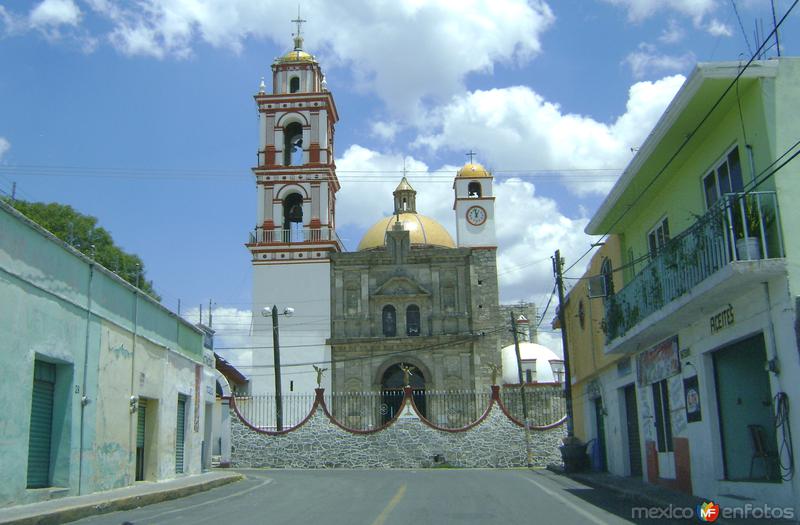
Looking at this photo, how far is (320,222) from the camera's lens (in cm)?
4753

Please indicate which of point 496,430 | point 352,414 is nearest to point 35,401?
point 496,430

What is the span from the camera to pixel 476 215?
2184 inches

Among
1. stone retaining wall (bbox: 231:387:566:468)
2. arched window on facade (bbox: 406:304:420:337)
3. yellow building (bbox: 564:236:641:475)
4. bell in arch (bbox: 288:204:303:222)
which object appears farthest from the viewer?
bell in arch (bbox: 288:204:303:222)

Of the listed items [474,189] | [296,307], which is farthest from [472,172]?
[296,307]

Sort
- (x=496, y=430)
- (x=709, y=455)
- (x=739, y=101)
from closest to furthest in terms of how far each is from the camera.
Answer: (x=739, y=101) → (x=709, y=455) → (x=496, y=430)

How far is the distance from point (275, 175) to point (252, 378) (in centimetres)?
1190

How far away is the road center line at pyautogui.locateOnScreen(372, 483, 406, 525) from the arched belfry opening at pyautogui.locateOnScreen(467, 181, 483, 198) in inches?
1579

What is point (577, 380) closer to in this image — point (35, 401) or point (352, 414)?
point (35, 401)

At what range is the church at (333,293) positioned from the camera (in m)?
46.4

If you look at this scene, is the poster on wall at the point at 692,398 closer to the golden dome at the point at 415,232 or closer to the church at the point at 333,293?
the church at the point at 333,293

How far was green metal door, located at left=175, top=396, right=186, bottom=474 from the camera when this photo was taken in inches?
877

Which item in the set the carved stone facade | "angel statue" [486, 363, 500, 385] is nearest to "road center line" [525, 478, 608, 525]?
"angel statue" [486, 363, 500, 385]

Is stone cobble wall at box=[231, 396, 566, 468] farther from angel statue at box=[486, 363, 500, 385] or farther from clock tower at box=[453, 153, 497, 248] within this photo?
clock tower at box=[453, 153, 497, 248]

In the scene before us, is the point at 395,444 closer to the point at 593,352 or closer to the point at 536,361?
the point at 593,352
